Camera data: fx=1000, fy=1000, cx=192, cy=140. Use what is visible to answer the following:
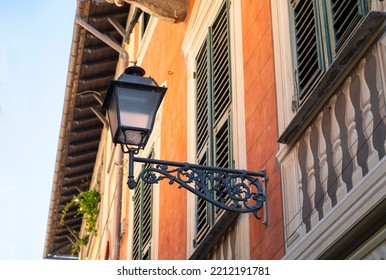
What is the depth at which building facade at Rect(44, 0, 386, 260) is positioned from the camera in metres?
5.88

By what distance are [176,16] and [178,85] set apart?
86 centimetres

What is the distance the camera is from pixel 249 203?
795 centimetres

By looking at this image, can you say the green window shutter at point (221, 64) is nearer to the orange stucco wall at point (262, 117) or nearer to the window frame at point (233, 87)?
the window frame at point (233, 87)

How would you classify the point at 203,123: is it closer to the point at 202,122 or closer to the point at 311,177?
the point at 202,122

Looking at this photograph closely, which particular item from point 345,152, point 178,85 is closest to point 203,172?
point 345,152

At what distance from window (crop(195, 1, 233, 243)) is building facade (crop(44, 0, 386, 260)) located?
2 cm

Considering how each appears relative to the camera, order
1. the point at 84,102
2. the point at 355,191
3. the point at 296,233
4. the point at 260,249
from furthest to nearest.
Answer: the point at 84,102 → the point at 260,249 → the point at 296,233 → the point at 355,191

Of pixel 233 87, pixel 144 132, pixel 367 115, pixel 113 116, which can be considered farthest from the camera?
pixel 233 87

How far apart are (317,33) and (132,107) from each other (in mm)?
1409

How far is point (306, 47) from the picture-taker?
717 centimetres

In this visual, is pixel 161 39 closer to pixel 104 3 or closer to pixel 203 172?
pixel 104 3

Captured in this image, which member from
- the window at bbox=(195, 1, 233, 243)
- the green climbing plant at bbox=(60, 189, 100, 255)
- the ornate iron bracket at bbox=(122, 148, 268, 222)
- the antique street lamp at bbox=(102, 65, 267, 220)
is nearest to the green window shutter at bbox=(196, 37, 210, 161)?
the window at bbox=(195, 1, 233, 243)

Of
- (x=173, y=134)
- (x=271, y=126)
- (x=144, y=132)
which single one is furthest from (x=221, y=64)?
(x=144, y=132)

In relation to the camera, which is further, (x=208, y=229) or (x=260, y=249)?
(x=208, y=229)
